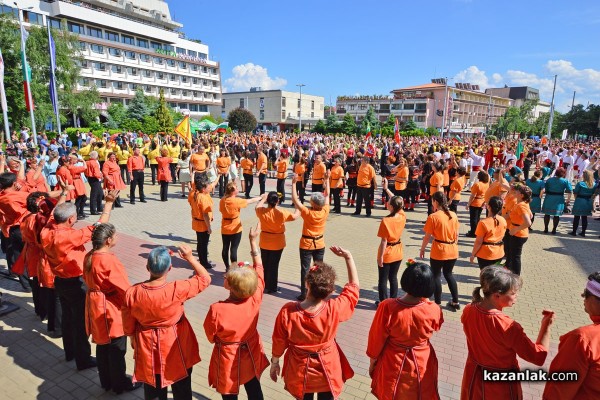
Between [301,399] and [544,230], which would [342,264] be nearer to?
[301,399]

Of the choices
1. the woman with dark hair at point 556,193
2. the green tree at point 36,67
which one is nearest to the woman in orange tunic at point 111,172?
the woman with dark hair at point 556,193

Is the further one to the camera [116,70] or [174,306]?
[116,70]

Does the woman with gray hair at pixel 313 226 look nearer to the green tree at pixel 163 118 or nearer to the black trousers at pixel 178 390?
the black trousers at pixel 178 390

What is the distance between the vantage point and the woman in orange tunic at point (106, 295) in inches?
141

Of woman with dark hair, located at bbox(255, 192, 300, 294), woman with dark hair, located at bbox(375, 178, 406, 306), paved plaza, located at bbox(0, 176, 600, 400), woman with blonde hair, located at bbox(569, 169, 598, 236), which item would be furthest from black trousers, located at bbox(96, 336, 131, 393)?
woman with blonde hair, located at bbox(569, 169, 598, 236)

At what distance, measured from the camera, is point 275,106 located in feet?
298

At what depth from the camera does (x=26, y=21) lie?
4553cm

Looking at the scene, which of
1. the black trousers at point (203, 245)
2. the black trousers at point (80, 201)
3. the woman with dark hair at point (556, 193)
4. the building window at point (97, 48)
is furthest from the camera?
the building window at point (97, 48)

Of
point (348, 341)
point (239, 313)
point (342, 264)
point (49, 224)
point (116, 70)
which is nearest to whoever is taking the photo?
point (239, 313)

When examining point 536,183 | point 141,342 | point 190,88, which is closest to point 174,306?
point 141,342

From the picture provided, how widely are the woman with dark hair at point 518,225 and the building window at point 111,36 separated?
218 ft

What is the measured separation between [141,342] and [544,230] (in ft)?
37.5

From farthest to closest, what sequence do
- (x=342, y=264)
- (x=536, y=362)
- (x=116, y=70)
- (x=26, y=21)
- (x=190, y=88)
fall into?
1. (x=190, y=88)
2. (x=116, y=70)
3. (x=26, y=21)
4. (x=342, y=264)
5. (x=536, y=362)

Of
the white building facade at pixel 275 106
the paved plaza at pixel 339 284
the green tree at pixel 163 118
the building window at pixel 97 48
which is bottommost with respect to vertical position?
the paved plaza at pixel 339 284
